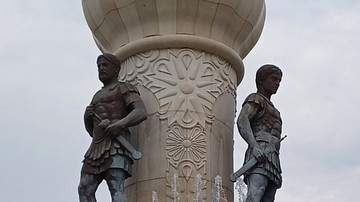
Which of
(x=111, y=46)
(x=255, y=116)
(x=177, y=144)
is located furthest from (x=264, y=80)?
(x=111, y=46)

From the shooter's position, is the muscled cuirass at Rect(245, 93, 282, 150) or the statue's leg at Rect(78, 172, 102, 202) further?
the muscled cuirass at Rect(245, 93, 282, 150)

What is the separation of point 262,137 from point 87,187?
2.57 meters

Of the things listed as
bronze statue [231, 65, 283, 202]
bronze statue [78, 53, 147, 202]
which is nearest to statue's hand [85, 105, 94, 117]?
bronze statue [78, 53, 147, 202]

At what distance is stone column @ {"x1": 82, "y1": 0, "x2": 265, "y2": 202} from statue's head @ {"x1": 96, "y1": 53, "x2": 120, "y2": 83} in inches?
26.5

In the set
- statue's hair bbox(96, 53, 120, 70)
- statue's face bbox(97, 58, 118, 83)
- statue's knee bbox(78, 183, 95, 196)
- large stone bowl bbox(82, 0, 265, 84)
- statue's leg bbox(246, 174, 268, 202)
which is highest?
large stone bowl bbox(82, 0, 265, 84)

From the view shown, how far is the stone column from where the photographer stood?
48.6 ft

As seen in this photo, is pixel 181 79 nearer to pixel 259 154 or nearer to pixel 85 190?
pixel 259 154

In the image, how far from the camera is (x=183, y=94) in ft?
50.0

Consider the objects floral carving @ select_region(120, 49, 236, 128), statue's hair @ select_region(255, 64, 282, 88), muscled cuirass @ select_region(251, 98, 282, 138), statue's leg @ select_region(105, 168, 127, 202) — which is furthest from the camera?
floral carving @ select_region(120, 49, 236, 128)

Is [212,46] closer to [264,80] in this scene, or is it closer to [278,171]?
[264,80]

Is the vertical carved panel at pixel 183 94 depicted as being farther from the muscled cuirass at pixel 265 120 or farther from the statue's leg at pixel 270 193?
the statue's leg at pixel 270 193

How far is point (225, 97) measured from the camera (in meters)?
15.7

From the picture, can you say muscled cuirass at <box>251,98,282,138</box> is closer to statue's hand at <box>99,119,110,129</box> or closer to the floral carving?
the floral carving

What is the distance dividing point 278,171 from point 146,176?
190 centimetres
